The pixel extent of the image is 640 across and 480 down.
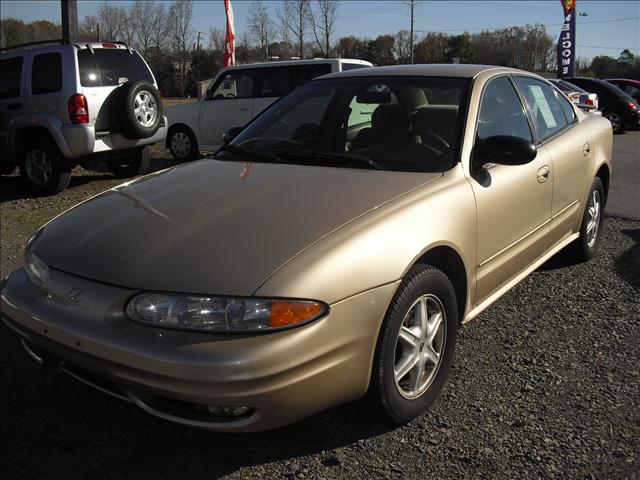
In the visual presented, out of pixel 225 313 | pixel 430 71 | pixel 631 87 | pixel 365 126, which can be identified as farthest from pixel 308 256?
pixel 631 87

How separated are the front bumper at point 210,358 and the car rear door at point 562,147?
82.5 inches

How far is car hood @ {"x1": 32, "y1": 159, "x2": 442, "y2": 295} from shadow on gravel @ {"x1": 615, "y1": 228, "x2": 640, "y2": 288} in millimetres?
2461

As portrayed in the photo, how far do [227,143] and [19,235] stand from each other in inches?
124

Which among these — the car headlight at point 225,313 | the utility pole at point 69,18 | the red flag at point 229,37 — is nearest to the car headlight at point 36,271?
the car headlight at point 225,313

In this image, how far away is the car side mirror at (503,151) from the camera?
3.03m

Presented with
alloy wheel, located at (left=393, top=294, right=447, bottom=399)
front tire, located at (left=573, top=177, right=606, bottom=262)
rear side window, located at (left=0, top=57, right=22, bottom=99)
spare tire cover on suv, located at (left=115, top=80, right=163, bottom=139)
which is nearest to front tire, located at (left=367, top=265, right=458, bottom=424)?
alloy wheel, located at (left=393, top=294, right=447, bottom=399)

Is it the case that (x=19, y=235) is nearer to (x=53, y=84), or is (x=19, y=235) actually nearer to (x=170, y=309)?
(x=53, y=84)

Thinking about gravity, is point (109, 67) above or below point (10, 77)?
above

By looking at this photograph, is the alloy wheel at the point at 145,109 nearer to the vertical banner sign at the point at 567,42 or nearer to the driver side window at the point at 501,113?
the driver side window at the point at 501,113

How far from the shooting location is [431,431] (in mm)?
2643

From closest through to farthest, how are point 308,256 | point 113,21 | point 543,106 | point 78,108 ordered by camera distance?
point 308,256
point 543,106
point 78,108
point 113,21

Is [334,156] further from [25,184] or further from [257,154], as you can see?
[25,184]

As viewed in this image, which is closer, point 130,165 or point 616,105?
point 130,165

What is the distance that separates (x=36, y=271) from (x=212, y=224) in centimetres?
80
